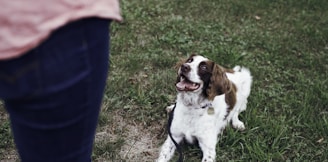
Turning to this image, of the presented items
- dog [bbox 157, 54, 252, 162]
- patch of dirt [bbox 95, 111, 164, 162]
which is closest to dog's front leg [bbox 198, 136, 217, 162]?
dog [bbox 157, 54, 252, 162]

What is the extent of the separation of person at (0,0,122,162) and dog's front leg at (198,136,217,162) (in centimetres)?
206

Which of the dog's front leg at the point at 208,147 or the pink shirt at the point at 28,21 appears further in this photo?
the dog's front leg at the point at 208,147

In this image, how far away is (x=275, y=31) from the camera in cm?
495

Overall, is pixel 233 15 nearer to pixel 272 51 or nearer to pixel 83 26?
pixel 272 51

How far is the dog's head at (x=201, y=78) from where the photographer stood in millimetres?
2990

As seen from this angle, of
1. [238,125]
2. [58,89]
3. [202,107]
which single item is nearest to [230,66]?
[238,125]

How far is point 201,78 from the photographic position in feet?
9.87

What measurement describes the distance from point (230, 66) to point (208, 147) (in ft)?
3.89

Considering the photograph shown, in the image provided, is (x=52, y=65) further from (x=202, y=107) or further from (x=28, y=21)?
(x=202, y=107)

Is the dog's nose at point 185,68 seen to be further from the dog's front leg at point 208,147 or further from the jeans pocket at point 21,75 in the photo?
the jeans pocket at point 21,75

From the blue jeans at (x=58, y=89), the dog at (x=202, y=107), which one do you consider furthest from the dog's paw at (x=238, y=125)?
the blue jeans at (x=58, y=89)

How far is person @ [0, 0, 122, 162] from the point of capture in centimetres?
87

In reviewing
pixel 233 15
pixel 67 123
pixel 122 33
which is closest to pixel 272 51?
pixel 233 15

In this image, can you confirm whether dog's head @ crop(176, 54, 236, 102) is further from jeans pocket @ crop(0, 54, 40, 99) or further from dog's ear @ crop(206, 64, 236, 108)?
jeans pocket @ crop(0, 54, 40, 99)
